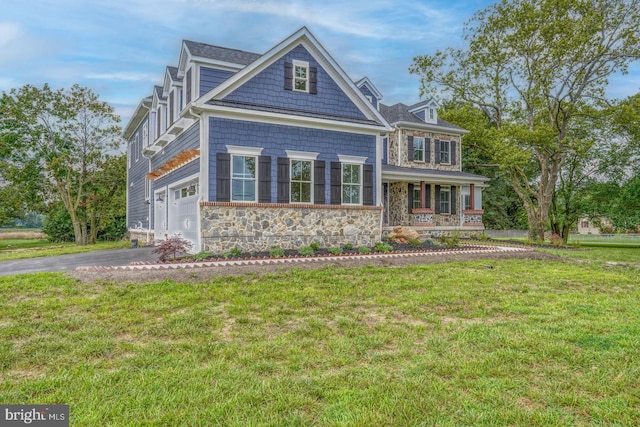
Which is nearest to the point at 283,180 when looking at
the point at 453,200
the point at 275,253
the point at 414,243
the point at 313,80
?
the point at 275,253

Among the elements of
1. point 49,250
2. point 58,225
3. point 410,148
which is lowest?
point 49,250

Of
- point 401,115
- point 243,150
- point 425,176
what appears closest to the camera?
point 243,150

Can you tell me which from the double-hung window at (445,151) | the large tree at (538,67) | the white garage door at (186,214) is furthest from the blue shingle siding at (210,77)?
the double-hung window at (445,151)

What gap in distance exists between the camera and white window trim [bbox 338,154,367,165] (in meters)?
13.3

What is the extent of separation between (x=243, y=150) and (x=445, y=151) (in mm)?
15198

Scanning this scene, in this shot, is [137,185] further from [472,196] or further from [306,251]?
[472,196]

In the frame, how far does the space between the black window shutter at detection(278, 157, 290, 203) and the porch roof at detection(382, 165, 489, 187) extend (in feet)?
25.2

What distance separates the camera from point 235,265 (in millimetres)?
9102

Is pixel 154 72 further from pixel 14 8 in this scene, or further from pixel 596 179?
pixel 596 179

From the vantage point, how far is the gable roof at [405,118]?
21656 mm

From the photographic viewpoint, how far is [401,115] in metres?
22.3

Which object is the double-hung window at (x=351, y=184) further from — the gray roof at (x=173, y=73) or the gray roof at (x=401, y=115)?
the gray roof at (x=401, y=115)

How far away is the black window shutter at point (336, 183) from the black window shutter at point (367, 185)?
3.29 feet

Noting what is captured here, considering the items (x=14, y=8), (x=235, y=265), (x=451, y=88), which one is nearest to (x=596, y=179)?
(x=451, y=88)
